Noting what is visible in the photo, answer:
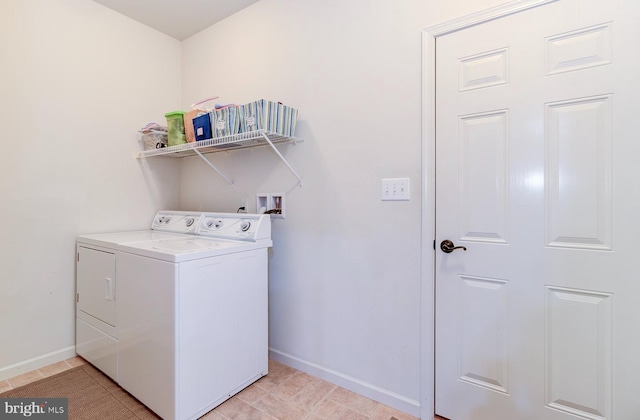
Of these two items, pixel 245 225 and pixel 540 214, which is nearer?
pixel 540 214

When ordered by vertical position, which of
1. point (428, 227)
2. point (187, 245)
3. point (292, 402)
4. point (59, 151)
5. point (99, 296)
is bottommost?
point (292, 402)

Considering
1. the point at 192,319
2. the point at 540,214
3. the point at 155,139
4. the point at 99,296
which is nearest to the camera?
the point at 540,214

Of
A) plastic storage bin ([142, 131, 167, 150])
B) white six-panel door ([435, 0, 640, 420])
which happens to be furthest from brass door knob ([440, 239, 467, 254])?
plastic storage bin ([142, 131, 167, 150])

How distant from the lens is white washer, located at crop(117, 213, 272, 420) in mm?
1397

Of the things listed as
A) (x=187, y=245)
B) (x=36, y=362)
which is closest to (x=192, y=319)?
(x=187, y=245)

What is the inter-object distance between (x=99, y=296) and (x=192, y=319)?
84cm

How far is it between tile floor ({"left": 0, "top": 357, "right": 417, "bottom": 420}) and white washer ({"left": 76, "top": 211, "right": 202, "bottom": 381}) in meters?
0.30

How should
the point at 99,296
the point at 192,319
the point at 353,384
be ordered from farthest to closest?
the point at 99,296 → the point at 353,384 → the point at 192,319

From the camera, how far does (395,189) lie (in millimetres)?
1563

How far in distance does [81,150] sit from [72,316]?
3.84 ft

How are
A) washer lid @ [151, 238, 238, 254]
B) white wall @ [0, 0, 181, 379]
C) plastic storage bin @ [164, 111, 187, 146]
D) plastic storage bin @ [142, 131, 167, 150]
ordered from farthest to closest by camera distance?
1. plastic storage bin @ [142, 131, 167, 150]
2. plastic storage bin @ [164, 111, 187, 146]
3. white wall @ [0, 0, 181, 379]
4. washer lid @ [151, 238, 238, 254]

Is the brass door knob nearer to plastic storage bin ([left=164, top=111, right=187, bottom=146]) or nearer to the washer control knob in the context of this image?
the washer control knob

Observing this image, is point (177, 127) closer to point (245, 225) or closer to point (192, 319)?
point (245, 225)

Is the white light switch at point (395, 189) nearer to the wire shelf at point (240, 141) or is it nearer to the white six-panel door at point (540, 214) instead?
the white six-panel door at point (540, 214)
